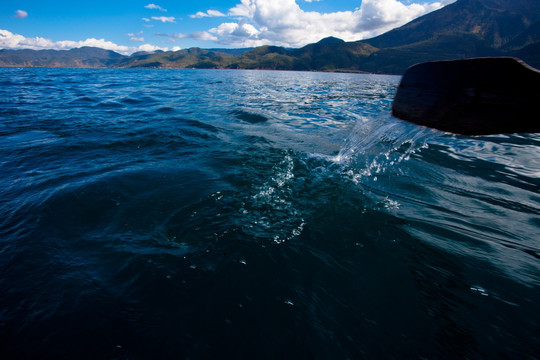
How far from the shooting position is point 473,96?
262 centimetres

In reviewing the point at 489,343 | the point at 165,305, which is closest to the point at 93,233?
the point at 165,305

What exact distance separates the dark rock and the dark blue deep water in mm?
1489

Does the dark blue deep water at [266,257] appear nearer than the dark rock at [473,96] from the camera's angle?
No

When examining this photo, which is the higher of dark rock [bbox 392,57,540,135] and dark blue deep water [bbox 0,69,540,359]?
dark rock [bbox 392,57,540,135]

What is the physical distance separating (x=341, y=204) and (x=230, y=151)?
173 inches

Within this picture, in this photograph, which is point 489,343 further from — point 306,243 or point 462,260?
point 306,243

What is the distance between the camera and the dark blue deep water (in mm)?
2377

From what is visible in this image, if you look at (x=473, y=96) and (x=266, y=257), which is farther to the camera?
(x=266, y=257)

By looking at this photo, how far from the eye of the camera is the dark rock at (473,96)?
226 cm

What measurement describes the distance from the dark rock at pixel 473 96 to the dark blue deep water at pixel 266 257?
4.88 feet

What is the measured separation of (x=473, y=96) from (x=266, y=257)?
346 centimetres

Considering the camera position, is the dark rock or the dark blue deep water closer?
the dark rock

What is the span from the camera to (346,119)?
1308cm

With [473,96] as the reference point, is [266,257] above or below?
below
